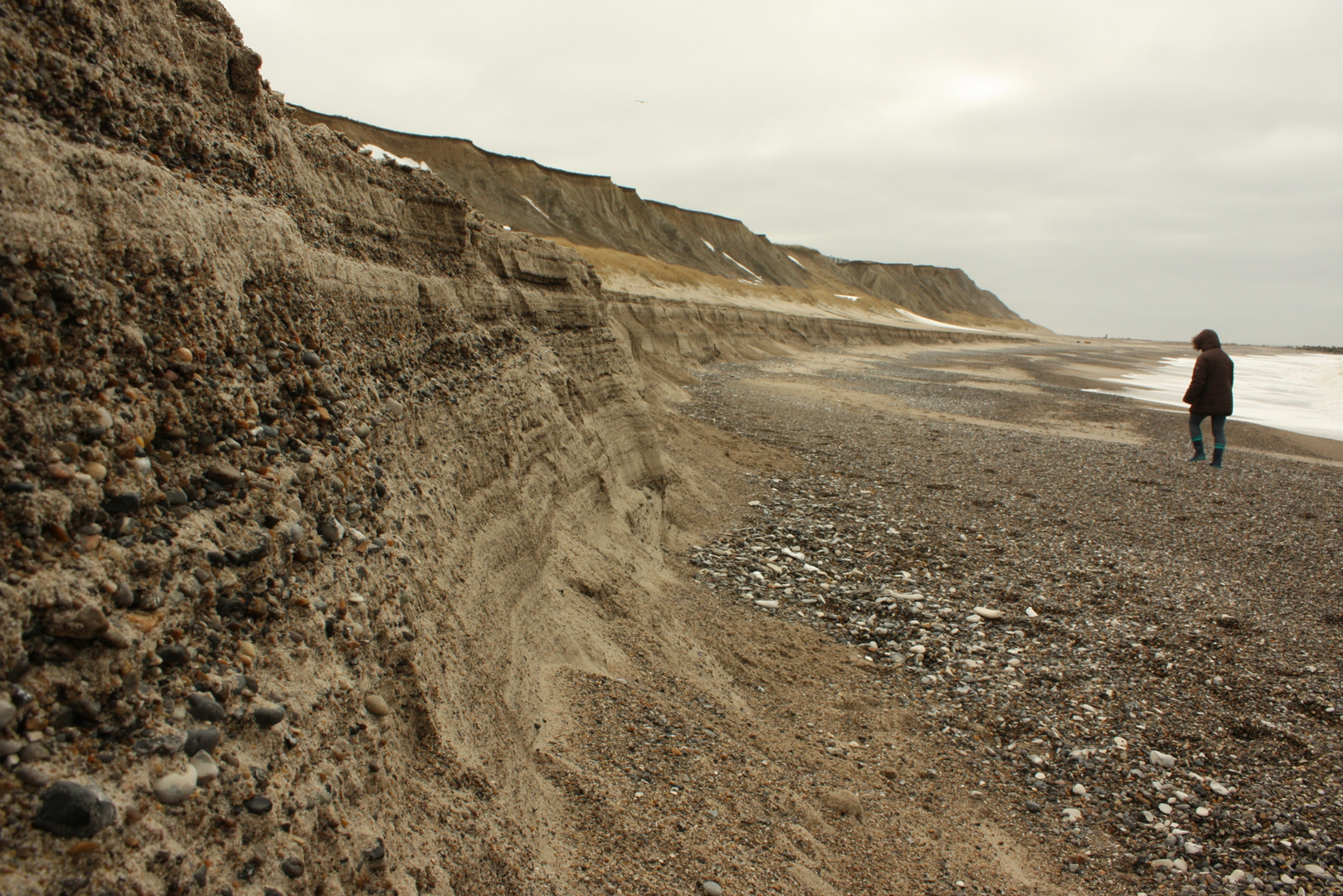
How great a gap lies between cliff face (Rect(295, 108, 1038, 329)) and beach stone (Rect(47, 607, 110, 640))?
29433 mm

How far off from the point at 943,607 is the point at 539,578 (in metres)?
3.99

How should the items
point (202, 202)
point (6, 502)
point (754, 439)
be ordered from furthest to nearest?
point (754, 439) < point (202, 202) < point (6, 502)

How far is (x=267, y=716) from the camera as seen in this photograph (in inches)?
90.6

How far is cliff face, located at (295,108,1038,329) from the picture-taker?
52.4 m

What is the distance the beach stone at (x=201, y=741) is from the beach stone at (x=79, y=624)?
1.30 feet

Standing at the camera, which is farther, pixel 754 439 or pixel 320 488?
pixel 754 439

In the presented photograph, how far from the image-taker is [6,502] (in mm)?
1822

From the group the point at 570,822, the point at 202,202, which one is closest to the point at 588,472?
the point at 570,822

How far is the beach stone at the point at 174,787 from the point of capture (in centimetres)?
189

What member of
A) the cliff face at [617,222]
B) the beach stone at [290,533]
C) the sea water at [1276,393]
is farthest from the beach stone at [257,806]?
the cliff face at [617,222]

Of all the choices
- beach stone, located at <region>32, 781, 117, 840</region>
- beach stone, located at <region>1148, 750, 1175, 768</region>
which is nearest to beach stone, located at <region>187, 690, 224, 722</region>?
beach stone, located at <region>32, 781, 117, 840</region>

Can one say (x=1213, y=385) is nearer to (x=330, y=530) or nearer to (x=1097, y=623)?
(x=1097, y=623)

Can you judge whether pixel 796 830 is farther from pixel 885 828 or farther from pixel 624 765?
pixel 624 765

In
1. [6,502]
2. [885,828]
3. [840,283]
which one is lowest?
[885,828]
